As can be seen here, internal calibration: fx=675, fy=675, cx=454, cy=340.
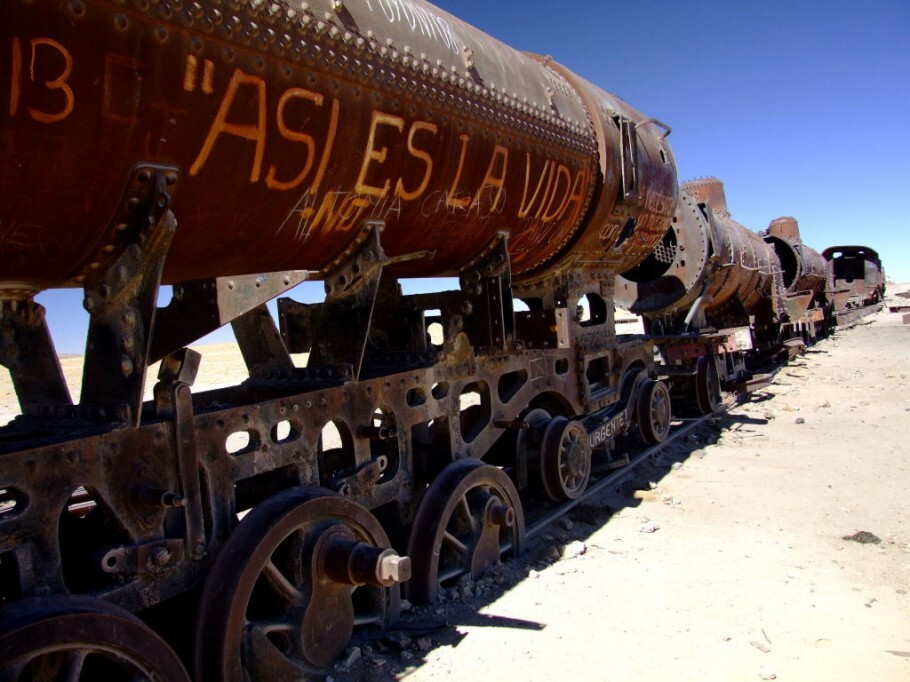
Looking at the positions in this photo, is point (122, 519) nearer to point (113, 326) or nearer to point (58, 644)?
point (58, 644)

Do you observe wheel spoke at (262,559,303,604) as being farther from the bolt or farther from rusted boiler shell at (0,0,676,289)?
the bolt

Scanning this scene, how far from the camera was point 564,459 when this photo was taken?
5.42 m

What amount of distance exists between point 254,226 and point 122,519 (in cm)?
127

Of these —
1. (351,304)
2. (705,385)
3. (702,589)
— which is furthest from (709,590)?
(705,385)

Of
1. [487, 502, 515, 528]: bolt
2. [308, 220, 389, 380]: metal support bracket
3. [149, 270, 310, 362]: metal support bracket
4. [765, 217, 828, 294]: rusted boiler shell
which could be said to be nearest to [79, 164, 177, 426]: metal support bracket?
[149, 270, 310, 362]: metal support bracket

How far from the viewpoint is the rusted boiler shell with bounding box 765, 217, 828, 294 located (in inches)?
699

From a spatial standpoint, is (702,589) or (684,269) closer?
Answer: (702,589)

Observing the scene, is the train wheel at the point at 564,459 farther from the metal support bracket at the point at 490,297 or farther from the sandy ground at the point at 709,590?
the metal support bracket at the point at 490,297

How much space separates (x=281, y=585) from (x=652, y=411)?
5.22m

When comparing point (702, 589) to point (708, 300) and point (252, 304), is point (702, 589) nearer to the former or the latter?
point (252, 304)

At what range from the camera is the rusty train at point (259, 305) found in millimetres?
2166

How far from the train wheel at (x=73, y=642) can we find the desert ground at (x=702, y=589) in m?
1.11

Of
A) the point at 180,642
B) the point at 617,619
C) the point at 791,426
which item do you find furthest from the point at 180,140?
the point at 791,426

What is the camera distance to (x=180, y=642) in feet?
9.61
